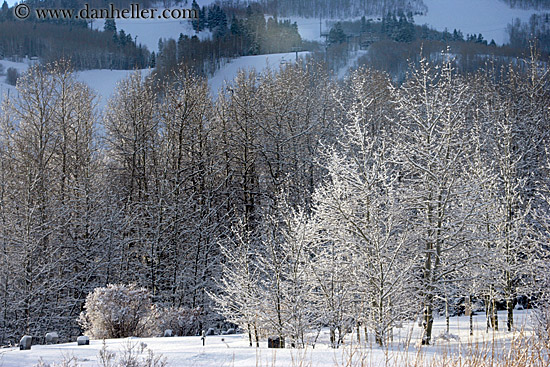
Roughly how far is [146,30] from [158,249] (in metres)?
105

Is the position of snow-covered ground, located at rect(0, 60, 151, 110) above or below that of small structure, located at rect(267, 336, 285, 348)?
above

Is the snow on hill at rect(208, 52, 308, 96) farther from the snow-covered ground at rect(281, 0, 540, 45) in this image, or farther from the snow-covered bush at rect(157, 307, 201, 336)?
the snow-covered bush at rect(157, 307, 201, 336)

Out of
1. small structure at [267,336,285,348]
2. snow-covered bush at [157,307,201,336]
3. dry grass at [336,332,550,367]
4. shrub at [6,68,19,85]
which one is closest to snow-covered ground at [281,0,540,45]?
shrub at [6,68,19,85]

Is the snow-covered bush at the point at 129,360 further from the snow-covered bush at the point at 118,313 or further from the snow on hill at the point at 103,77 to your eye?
the snow on hill at the point at 103,77

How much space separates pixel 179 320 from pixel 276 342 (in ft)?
15.9

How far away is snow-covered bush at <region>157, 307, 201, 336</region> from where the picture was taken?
13839mm

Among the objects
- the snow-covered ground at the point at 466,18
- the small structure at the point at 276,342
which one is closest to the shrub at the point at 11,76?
the snow-covered ground at the point at 466,18

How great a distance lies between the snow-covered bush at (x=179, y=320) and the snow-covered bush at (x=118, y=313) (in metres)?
1.47

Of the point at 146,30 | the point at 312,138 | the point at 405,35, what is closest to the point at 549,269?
the point at 312,138

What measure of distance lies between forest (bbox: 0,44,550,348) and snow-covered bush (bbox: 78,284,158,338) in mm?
1064

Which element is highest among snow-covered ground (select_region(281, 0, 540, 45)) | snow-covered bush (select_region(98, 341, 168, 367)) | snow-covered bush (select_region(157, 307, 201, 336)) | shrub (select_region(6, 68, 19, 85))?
snow-covered ground (select_region(281, 0, 540, 45))

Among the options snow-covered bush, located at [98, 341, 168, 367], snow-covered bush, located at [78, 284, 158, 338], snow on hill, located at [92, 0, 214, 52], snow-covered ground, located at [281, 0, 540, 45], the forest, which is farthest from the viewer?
snow-covered ground, located at [281, 0, 540, 45]

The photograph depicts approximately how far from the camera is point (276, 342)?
10727 mm

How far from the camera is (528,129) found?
2416cm
